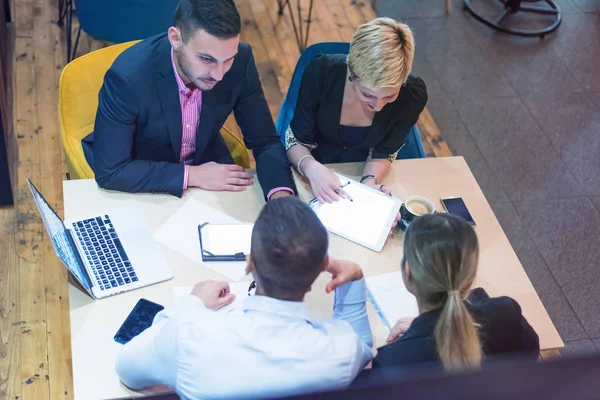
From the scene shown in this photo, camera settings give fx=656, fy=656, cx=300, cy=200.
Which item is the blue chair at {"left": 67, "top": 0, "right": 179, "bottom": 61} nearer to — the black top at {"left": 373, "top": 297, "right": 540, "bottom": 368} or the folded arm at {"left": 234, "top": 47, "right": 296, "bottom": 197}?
the folded arm at {"left": 234, "top": 47, "right": 296, "bottom": 197}

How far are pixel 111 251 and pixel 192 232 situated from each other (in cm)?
23

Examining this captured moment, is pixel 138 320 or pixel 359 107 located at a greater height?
pixel 359 107

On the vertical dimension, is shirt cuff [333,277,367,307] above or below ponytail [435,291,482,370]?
below

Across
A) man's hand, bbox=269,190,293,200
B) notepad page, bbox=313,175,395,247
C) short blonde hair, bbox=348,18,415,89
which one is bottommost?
man's hand, bbox=269,190,293,200

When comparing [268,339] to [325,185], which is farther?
[325,185]

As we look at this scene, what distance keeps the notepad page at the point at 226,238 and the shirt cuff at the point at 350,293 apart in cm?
33

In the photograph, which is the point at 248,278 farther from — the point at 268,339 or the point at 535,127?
the point at 535,127

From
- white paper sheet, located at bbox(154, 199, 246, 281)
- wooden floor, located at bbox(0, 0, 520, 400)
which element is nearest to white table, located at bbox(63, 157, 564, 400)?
white paper sheet, located at bbox(154, 199, 246, 281)

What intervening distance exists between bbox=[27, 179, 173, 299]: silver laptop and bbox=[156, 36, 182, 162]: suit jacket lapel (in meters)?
0.36

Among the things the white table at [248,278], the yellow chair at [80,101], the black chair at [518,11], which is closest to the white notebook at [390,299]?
the white table at [248,278]

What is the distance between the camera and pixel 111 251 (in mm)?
1809

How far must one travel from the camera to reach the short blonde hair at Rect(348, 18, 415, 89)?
6.70 ft

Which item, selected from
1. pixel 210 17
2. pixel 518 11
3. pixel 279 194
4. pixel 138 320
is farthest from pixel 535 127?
pixel 138 320

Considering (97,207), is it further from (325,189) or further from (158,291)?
(325,189)
